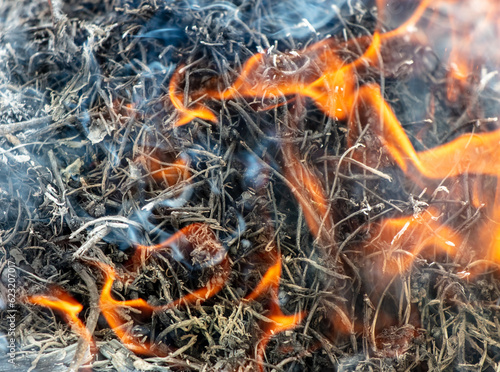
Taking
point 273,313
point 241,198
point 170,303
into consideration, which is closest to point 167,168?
point 241,198

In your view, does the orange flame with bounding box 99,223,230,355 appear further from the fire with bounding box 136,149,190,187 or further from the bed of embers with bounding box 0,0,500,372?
the fire with bounding box 136,149,190,187

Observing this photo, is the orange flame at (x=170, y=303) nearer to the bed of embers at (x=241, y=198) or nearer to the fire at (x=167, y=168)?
the bed of embers at (x=241, y=198)

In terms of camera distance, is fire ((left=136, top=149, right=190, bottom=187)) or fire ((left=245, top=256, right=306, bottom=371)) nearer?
fire ((left=245, top=256, right=306, bottom=371))

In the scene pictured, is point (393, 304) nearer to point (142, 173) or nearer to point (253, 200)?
point (253, 200)

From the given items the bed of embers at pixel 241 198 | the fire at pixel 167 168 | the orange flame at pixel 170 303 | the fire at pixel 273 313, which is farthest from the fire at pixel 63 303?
the fire at pixel 273 313

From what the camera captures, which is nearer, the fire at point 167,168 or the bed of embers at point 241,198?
the bed of embers at point 241,198

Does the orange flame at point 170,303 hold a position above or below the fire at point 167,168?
below

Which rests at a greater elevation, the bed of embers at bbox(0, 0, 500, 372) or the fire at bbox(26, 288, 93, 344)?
the bed of embers at bbox(0, 0, 500, 372)

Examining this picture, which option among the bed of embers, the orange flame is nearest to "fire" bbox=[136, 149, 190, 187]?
the bed of embers
